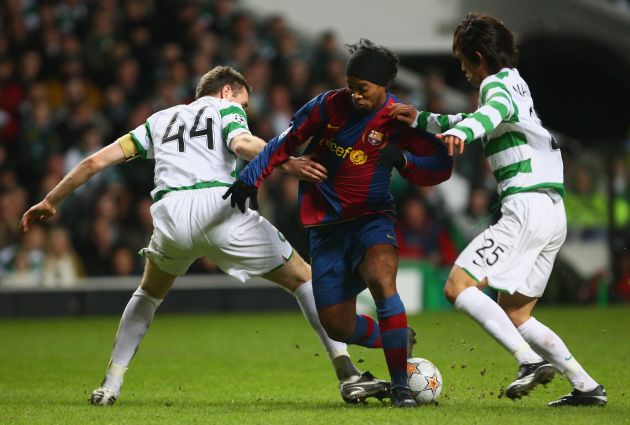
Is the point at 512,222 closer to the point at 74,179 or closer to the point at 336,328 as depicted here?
the point at 336,328

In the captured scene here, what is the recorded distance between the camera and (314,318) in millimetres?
7141

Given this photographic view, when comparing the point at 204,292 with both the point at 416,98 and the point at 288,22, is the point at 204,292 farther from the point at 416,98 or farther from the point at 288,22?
the point at 288,22

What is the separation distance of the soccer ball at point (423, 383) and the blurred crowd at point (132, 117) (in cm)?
804

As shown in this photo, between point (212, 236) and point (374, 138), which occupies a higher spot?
point (374, 138)

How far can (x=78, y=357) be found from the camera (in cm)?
1024

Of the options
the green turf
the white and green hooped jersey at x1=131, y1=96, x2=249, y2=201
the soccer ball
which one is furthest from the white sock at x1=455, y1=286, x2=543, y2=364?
the white and green hooped jersey at x1=131, y1=96, x2=249, y2=201

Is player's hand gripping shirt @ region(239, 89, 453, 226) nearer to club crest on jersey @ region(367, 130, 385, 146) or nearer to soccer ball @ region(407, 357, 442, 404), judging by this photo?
club crest on jersey @ region(367, 130, 385, 146)

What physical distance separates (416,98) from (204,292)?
452 cm

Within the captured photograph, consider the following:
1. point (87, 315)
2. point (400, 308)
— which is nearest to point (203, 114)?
point (400, 308)

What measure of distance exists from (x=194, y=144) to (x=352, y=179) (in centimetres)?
100

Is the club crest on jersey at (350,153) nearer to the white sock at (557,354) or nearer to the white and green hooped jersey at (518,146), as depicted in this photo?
the white and green hooped jersey at (518,146)

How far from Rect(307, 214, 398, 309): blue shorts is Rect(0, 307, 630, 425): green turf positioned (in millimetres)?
663

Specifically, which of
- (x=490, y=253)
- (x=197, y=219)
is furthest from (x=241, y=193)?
(x=490, y=253)

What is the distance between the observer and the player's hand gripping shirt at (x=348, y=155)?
22.0ft
